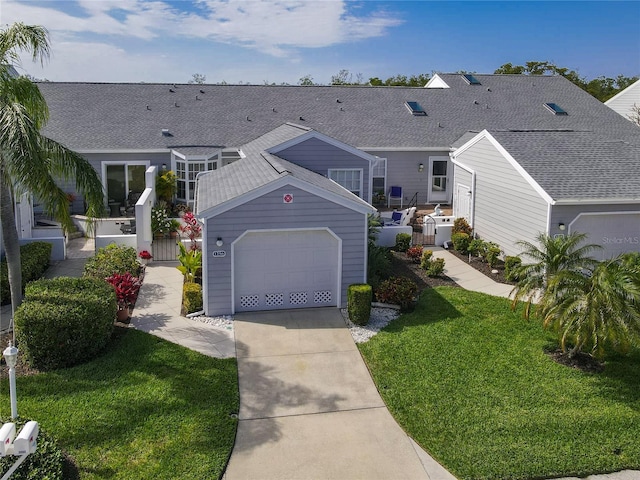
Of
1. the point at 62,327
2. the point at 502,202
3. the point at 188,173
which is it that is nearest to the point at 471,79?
the point at 502,202

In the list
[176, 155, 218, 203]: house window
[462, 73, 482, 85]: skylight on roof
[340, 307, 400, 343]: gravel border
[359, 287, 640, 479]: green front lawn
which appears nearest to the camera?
[359, 287, 640, 479]: green front lawn

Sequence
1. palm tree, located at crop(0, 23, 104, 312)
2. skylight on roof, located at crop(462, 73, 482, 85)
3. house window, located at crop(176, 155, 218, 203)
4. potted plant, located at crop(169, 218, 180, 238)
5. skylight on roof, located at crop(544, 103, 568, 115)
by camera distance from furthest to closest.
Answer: skylight on roof, located at crop(462, 73, 482, 85) → skylight on roof, located at crop(544, 103, 568, 115) → house window, located at crop(176, 155, 218, 203) → potted plant, located at crop(169, 218, 180, 238) → palm tree, located at crop(0, 23, 104, 312)

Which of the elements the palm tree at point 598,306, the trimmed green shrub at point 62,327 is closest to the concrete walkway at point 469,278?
the palm tree at point 598,306

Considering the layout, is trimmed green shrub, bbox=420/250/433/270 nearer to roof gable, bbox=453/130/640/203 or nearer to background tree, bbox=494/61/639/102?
roof gable, bbox=453/130/640/203

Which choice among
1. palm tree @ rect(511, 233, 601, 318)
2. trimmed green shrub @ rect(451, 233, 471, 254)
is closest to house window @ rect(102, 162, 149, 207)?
trimmed green shrub @ rect(451, 233, 471, 254)

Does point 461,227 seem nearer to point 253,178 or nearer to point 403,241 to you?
point 403,241

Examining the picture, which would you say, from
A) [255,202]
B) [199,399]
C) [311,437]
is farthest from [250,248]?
[311,437]

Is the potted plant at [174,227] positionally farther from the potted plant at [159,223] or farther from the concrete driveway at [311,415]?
the concrete driveway at [311,415]
